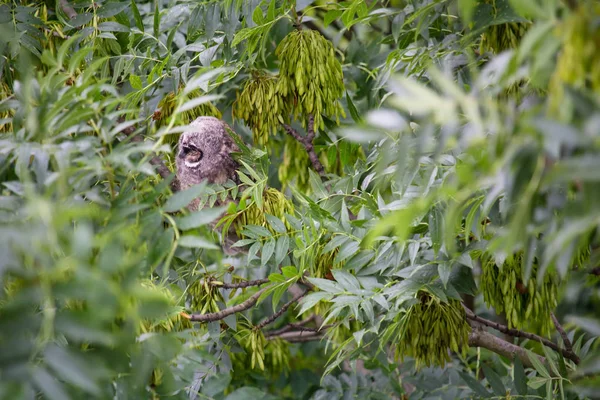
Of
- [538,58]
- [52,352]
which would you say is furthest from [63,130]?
[538,58]

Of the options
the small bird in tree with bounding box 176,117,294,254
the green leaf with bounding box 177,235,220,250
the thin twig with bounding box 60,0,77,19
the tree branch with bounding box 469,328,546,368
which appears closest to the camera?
the green leaf with bounding box 177,235,220,250

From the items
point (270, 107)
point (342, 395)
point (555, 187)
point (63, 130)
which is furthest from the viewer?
point (342, 395)

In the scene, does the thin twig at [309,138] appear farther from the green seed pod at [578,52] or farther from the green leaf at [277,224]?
the green seed pod at [578,52]

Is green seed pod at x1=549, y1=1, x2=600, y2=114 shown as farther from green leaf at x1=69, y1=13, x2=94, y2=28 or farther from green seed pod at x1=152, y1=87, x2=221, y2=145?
green leaf at x1=69, y1=13, x2=94, y2=28

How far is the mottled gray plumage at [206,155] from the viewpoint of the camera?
1341 mm

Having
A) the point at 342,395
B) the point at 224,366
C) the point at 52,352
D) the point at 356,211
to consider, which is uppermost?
the point at 52,352

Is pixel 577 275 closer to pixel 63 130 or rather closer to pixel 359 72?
pixel 63 130

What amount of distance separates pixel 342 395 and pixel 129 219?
1078 mm

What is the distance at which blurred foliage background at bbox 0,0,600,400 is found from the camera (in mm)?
574

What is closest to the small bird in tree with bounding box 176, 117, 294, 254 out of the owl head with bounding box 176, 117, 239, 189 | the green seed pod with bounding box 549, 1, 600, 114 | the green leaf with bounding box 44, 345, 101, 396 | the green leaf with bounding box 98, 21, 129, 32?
the owl head with bounding box 176, 117, 239, 189

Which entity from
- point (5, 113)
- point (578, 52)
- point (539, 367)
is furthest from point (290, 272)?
point (578, 52)

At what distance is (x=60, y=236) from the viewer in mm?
637

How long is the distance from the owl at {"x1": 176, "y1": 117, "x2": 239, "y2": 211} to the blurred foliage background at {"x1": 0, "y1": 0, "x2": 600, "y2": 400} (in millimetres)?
42

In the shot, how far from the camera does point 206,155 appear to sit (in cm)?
136
